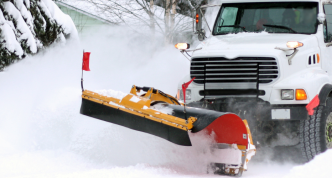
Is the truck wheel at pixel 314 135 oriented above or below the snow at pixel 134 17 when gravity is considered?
below

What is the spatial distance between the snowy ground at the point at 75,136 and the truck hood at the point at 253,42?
4.59 ft

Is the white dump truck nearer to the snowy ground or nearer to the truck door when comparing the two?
the truck door

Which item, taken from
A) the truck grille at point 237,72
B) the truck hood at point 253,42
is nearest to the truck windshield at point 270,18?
the truck hood at point 253,42

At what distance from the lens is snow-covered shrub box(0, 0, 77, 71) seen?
10.7 meters

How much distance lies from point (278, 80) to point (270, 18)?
4.42 feet

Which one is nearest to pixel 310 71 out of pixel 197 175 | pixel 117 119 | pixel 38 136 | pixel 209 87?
pixel 209 87

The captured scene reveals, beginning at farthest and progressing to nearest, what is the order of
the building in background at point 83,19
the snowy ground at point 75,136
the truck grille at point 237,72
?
the building in background at point 83,19 < the truck grille at point 237,72 < the snowy ground at point 75,136

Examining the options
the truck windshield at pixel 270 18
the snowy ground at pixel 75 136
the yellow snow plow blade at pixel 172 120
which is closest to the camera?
the yellow snow plow blade at pixel 172 120

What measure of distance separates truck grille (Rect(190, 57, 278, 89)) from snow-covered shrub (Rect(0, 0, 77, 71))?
20.4 ft

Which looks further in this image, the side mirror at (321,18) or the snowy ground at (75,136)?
the side mirror at (321,18)

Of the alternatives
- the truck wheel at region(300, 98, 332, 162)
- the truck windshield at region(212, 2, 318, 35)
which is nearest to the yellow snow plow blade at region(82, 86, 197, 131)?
the truck wheel at region(300, 98, 332, 162)

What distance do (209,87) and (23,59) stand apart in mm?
6659

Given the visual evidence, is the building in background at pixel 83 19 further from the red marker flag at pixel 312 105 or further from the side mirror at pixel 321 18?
the red marker flag at pixel 312 105

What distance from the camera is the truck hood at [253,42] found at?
5.89 m
